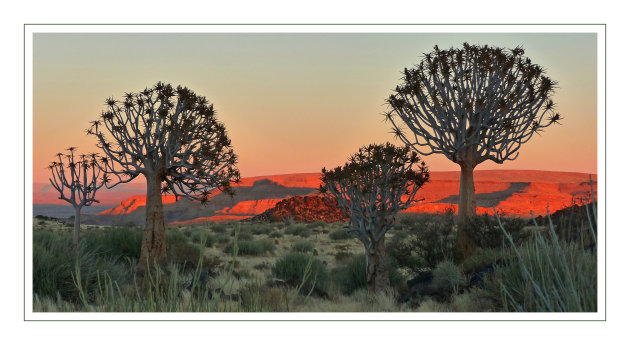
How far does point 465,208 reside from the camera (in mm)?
15555

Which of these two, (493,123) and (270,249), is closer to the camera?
(493,123)

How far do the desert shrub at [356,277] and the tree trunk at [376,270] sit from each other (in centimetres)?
162

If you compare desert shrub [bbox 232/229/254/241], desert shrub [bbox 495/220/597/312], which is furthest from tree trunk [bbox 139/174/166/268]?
desert shrub [bbox 232/229/254/241]

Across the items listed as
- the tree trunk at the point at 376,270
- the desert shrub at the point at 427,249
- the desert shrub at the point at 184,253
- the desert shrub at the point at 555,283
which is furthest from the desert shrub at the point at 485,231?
the desert shrub at the point at 184,253

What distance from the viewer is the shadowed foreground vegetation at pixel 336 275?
6.04m

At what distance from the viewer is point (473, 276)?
11930 millimetres

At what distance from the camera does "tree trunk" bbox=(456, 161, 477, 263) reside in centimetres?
1511

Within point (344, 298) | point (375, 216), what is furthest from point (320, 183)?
point (344, 298)

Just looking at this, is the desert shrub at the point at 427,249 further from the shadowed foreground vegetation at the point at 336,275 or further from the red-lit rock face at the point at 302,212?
the red-lit rock face at the point at 302,212

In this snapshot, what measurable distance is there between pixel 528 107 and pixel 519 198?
522 centimetres

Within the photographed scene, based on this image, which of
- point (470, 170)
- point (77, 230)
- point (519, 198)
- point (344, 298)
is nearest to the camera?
point (344, 298)

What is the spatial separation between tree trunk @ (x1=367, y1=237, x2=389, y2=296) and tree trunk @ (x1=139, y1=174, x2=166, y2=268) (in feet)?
20.0
